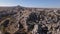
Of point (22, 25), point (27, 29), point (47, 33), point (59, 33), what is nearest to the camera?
point (59, 33)

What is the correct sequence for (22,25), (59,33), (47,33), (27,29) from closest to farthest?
(59,33)
(47,33)
(27,29)
(22,25)

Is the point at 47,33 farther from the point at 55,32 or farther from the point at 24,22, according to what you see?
the point at 24,22

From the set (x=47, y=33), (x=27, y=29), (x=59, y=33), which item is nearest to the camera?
(x=59, y=33)

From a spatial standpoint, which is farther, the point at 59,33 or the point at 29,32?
the point at 29,32

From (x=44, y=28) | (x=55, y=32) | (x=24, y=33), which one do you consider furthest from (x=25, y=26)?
(x=55, y=32)

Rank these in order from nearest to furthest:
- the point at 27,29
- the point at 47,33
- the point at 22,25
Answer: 1. the point at 47,33
2. the point at 27,29
3. the point at 22,25

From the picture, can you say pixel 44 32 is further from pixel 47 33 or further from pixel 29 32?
pixel 29 32

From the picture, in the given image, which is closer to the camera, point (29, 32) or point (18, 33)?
point (18, 33)

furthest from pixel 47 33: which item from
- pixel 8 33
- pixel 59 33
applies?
pixel 8 33
